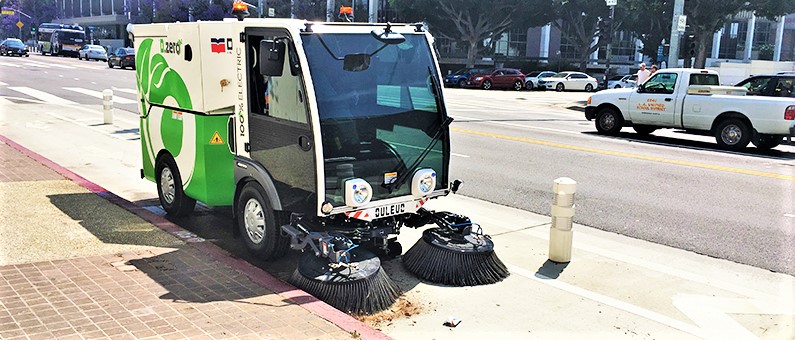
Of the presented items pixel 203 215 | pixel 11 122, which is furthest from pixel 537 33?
pixel 203 215

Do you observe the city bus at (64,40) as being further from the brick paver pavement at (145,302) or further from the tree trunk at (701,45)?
the brick paver pavement at (145,302)

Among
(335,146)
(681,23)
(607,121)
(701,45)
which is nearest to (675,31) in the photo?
(681,23)

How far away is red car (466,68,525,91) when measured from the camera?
4669cm

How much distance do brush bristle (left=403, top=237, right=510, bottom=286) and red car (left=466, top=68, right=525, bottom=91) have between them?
134ft

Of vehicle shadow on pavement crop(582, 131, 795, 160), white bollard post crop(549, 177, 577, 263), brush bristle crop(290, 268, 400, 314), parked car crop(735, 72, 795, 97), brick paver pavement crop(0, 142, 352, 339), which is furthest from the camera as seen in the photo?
parked car crop(735, 72, 795, 97)

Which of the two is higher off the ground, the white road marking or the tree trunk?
the tree trunk

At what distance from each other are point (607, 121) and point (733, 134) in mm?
3436

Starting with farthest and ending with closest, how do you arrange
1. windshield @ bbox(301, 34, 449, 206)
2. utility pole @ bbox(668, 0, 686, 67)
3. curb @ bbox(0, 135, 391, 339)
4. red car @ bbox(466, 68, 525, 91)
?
red car @ bbox(466, 68, 525, 91)
utility pole @ bbox(668, 0, 686, 67)
windshield @ bbox(301, 34, 449, 206)
curb @ bbox(0, 135, 391, 339)

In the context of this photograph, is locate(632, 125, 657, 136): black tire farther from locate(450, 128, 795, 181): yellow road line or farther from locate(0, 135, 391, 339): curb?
locate(0, 135, 391, 339): curb

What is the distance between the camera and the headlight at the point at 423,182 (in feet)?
21.7

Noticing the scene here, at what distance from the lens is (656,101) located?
17.9m

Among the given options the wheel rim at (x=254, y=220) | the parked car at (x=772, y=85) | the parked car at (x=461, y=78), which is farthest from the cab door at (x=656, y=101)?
the parked car at (x=461, y=78)

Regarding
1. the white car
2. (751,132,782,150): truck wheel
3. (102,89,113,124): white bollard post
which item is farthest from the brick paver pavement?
the white car

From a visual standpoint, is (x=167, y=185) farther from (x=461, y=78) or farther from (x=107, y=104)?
(x=461, y=78)
